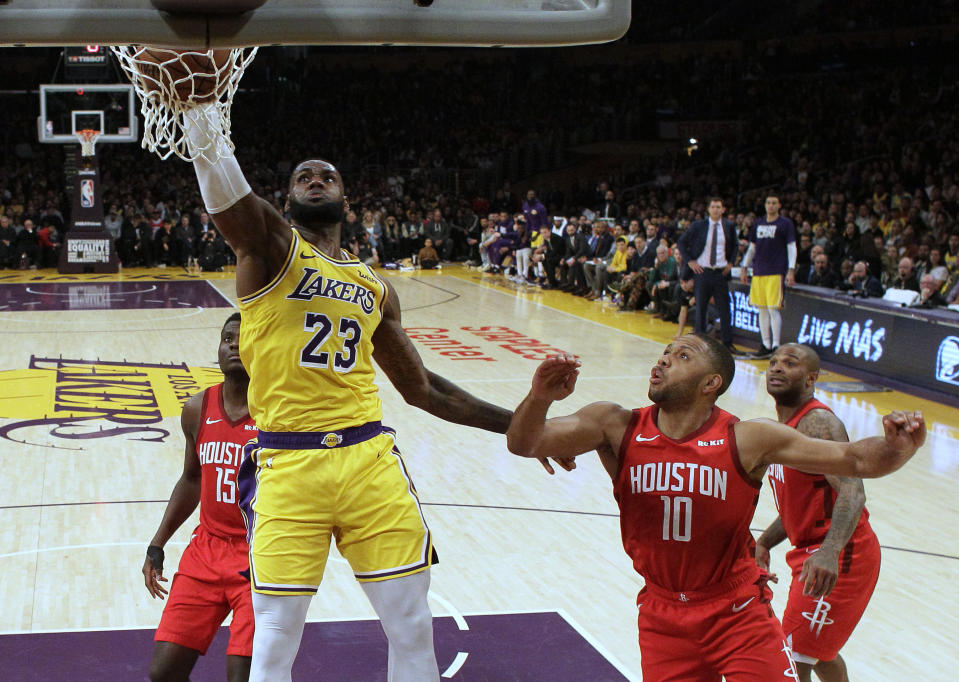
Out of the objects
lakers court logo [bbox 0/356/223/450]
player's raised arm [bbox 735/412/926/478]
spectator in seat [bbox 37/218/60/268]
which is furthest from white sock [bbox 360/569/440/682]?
spectator in seat [bbox 37/218/60/268]

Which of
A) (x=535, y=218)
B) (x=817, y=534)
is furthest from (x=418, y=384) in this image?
(x=535, y=218)

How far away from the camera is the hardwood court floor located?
17.4 ft

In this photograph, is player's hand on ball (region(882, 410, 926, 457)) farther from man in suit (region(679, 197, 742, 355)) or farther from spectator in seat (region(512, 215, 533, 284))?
spectator in seat (region(512, 215, 533, 284))

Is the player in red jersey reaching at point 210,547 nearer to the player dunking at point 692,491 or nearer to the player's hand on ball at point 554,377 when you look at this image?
the player dunking at point 692,491

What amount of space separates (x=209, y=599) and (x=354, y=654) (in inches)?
45.7

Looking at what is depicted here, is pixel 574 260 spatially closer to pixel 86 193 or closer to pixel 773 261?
pixel 773 261

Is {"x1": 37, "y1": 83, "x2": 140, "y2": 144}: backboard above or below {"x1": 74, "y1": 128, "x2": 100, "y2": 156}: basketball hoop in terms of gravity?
above

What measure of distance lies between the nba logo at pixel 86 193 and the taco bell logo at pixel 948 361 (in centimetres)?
1676

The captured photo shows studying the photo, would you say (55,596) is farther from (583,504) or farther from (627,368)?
(627,368)

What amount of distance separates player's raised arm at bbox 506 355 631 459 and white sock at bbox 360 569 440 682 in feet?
1.81

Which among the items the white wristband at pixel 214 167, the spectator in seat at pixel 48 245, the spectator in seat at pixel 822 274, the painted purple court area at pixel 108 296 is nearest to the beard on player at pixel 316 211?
the white wristband at pixel 214 167

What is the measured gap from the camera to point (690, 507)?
3.46 m

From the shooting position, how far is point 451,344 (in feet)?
44.7

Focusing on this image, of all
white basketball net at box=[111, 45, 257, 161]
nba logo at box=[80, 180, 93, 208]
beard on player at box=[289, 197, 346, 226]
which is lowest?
nba logo at box=[80, 180, 93, 208]
